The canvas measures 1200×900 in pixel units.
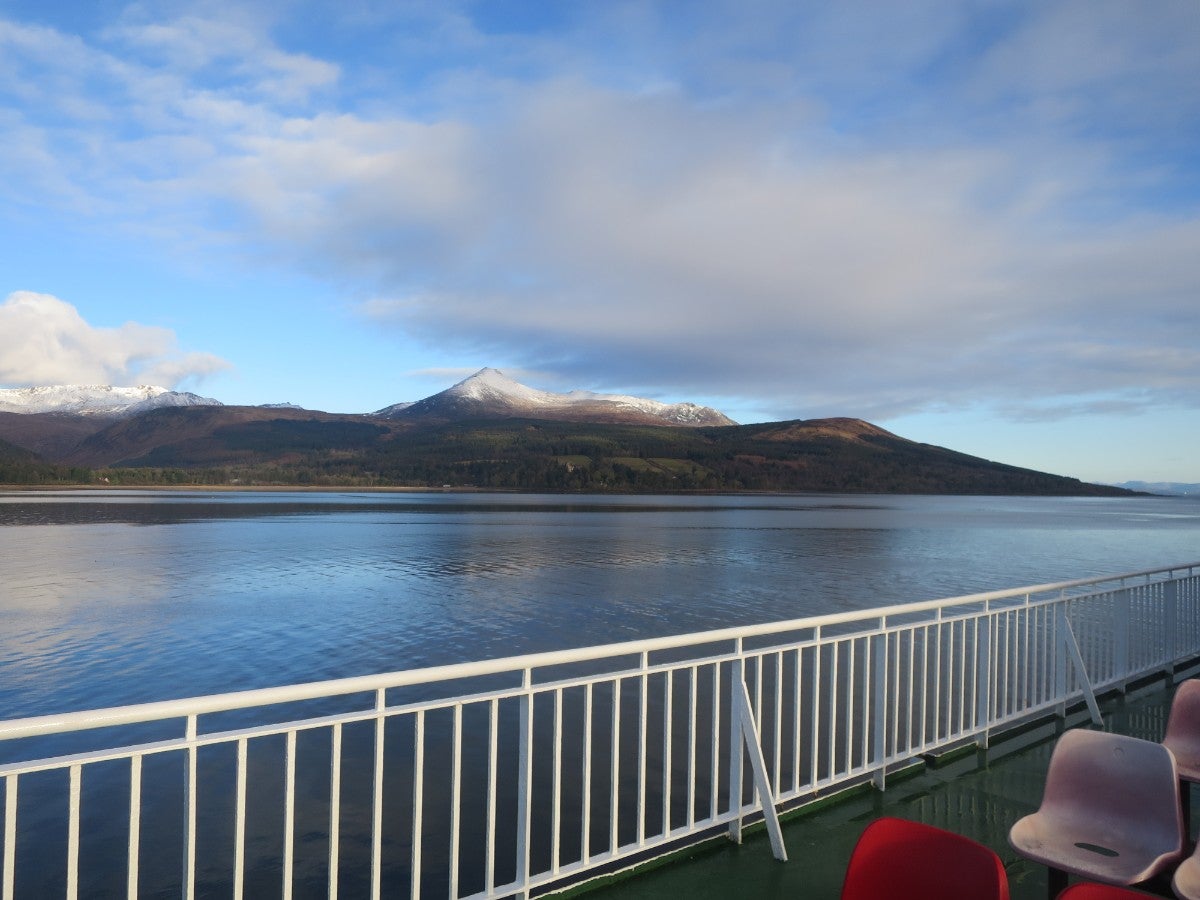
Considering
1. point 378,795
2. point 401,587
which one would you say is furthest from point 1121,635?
point 401,587

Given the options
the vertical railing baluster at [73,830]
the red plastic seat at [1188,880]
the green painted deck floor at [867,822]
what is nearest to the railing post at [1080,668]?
the green painted deck floor at [867,822]

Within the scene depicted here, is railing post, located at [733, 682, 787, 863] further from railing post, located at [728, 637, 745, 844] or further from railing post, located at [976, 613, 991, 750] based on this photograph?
railing post, located at [976, 613, 991, 750]

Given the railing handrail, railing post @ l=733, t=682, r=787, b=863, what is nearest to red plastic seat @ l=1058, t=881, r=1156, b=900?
the railing handrail

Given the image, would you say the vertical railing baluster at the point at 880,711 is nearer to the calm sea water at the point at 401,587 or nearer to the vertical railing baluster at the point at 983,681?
the vertical railing baluster at the point at 983,681

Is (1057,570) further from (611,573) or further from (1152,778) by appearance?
(1152,778)

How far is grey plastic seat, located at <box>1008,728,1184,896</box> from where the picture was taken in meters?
2.64

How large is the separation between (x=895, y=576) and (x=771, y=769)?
20.5 metres

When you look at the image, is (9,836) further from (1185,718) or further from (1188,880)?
(1185,718)

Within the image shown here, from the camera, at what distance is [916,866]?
2.09 meters

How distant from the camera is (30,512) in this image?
65312mm

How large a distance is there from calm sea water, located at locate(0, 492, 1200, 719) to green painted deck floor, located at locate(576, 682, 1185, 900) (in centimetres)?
972

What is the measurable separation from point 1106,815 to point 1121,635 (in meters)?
4.55

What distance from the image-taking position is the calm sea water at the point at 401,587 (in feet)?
44.5

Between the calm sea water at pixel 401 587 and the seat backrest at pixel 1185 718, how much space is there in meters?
11.3
